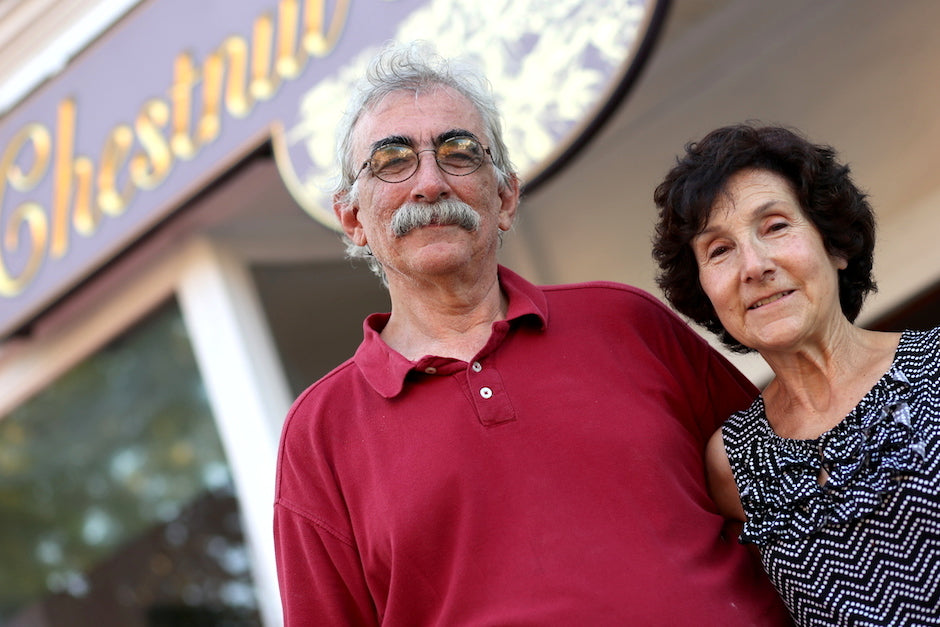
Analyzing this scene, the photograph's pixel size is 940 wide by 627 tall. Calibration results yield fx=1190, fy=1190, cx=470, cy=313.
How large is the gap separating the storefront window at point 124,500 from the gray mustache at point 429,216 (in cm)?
248

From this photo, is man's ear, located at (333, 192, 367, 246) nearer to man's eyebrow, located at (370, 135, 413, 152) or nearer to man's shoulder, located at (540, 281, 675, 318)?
man's eyebrow, located at (370, 135, 413, 152)

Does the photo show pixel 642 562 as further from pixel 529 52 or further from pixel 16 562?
pixel 16 562

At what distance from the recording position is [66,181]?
4.07 m

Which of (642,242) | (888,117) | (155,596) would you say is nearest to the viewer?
(888,117)

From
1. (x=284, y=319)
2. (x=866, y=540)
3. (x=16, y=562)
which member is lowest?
(x=866, y=540)

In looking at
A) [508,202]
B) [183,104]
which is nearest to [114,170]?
[183,104]

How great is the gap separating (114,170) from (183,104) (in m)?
0.34

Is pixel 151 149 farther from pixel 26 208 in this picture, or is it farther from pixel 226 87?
pixel 26 208

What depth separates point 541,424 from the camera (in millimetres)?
1719

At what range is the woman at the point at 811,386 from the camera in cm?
151

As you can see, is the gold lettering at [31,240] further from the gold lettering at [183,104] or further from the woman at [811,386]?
the woman at [811,386]

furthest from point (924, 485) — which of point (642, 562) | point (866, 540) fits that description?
point (642, 562)

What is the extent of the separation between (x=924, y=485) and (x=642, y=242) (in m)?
2.66

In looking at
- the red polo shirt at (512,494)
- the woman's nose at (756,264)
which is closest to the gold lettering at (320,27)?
the red polo shirt at (512,494)
